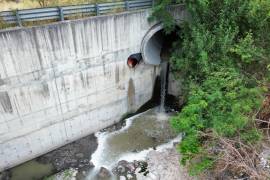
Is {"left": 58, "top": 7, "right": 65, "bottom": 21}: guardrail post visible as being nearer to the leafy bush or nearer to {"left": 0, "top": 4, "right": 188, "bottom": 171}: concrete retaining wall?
{"left": 0, "top": 4, "right": 188, "bottom": 171}: concrete retaining wall

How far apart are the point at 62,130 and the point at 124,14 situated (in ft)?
19.9

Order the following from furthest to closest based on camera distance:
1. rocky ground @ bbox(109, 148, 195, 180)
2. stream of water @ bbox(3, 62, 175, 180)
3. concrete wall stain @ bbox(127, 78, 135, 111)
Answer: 1. concrete wall stain @ bbox(127, 78, 135, 111)
2. stream of water @ bbox(3, 62, 175, 180)
3. rocky ground @ bbox(109, 148, 195, 180)

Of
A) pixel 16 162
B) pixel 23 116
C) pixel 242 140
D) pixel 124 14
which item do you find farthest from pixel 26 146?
pixel 242 140

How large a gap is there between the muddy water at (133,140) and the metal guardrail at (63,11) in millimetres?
6047

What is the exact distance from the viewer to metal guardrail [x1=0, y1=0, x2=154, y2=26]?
908 centimetres

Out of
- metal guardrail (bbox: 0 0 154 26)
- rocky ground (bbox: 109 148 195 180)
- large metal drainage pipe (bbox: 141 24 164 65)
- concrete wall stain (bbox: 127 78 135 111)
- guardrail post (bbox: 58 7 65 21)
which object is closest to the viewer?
metal guardrail (bbox: 0 0 154 26)

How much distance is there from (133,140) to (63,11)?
6923 millimetres

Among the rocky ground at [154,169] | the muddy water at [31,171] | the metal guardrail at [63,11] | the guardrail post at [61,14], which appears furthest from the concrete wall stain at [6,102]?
the rocky ground at [154,169]

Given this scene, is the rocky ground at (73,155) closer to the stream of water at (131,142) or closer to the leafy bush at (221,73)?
the stream of water at (131,142)

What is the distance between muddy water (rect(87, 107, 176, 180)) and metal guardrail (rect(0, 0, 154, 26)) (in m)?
Answer: 6.05

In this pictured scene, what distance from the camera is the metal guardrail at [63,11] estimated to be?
9.08 meters

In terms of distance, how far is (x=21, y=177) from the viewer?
429 inches

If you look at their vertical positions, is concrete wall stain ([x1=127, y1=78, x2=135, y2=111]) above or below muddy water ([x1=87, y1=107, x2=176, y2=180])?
above

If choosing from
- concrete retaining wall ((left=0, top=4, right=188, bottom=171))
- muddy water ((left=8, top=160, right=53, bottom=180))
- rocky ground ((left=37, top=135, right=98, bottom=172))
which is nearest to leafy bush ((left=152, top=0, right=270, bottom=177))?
concrete retaining wall ((left=0, top=4, right=188, bottom=171))
